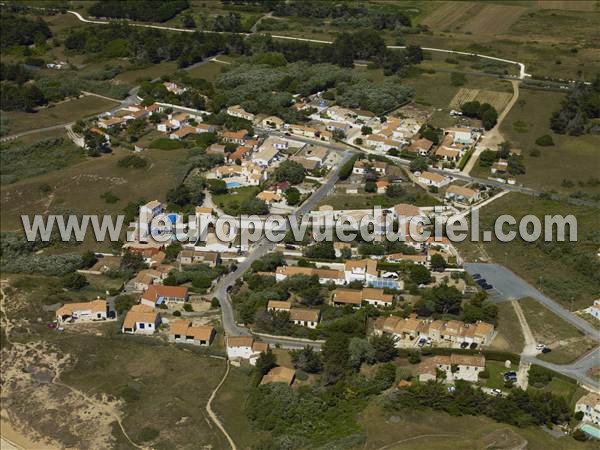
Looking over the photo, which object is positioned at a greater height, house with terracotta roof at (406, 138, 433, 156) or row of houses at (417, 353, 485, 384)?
house with terracotta roof at (406, 138, 433, 156)

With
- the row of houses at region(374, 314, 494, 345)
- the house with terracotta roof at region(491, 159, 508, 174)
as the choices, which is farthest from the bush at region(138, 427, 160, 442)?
the house with terracotta roof at region(491, 159, 508, 174)

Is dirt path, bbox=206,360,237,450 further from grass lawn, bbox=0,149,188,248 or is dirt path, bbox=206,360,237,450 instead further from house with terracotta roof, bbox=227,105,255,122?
house with terracotta roof, bbox=227,105,255,122

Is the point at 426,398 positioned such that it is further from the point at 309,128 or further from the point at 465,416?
the point at 309,128

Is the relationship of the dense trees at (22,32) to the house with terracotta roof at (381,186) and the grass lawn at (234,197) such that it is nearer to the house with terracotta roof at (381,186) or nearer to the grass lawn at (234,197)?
the grass lawn at (234,197)

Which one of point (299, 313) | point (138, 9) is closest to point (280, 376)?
point (299, 313)

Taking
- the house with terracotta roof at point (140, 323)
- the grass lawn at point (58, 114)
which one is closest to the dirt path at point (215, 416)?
the house with terracotta roof at point (140, 323)
